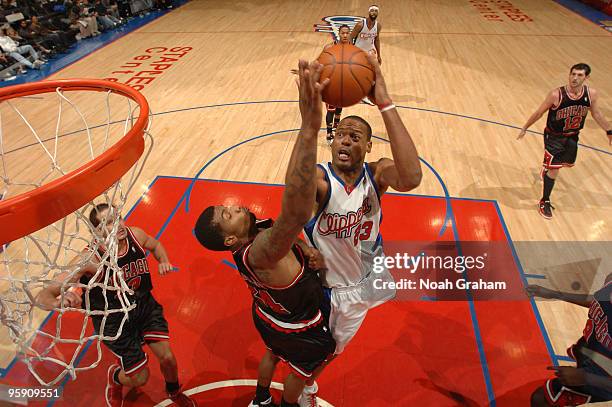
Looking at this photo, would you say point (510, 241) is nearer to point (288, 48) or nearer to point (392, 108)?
point (392, 108)

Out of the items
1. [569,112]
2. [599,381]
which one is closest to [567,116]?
[569,112]

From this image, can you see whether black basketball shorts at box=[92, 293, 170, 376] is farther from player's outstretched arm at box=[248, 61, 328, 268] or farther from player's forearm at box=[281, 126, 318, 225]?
player's forearm at box=[281, 126, 318, 225]

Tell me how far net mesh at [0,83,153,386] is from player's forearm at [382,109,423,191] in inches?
53.0

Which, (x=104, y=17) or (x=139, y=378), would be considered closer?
Result: (x=139, y=378)

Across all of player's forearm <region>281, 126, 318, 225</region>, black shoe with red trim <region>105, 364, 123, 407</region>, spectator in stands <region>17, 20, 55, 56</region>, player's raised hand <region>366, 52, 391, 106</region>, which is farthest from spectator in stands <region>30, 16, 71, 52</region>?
player's forearm <region>281, 126, 318, 225</region>

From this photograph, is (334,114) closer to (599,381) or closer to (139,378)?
(139,378)

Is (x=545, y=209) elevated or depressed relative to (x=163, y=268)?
depressed

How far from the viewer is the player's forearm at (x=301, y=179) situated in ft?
4.23

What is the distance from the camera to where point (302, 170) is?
51.6 inches

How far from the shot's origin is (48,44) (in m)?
9.84

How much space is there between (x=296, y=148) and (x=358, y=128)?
903 mm

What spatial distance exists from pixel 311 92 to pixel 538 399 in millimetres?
2681

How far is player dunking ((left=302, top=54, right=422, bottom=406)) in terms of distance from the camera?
2.18 meters

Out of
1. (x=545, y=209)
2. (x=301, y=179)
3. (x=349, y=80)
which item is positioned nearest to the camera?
(x=301, y=179)
